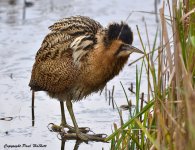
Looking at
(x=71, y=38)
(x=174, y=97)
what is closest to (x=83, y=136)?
(x=71, y=38)

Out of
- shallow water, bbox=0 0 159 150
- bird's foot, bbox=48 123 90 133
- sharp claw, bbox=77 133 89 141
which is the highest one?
shallow water, bbox=0 0 159 150

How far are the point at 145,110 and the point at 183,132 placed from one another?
0.74 metres

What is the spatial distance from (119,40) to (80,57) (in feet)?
1.34

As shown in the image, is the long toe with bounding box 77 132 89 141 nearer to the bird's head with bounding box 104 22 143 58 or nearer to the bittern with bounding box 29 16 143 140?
the bittern with bounding box 29 16 143 140

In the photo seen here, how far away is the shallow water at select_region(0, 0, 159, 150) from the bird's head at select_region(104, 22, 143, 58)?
747 mm

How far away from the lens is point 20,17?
11094 mm

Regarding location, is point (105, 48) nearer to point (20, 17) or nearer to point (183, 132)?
point (183, 132)

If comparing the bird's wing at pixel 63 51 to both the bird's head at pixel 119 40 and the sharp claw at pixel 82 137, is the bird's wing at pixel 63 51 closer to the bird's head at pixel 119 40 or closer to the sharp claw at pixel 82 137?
the bird's head at pixel 119 40

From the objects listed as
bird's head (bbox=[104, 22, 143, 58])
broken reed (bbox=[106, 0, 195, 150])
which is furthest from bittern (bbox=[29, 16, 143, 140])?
broken reed (bbox=[106, 0, 195, 150])

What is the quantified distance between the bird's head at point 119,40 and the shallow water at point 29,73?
2.45 feet

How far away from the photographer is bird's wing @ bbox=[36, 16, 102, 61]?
6656 mm

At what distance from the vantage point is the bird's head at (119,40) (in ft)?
21.2

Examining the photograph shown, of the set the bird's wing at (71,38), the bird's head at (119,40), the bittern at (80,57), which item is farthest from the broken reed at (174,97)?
the bird's wing at (71,38)

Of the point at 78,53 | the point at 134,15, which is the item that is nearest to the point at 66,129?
the point at 78,53
